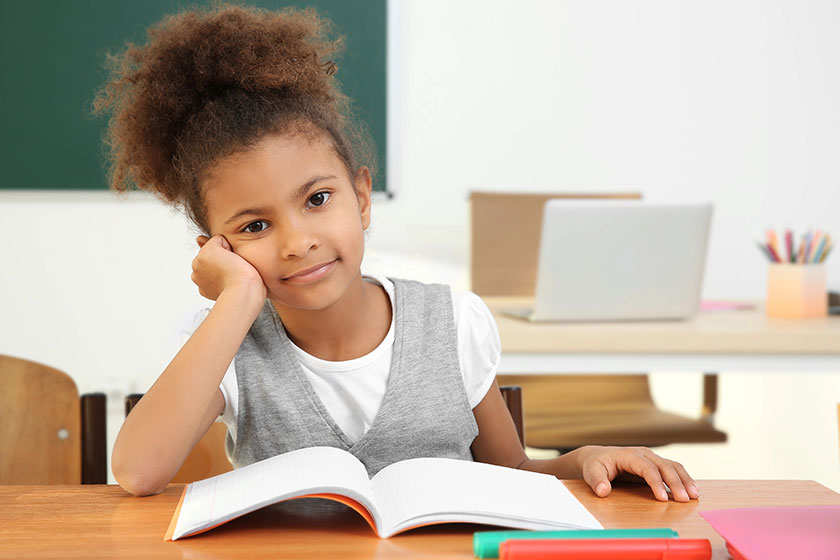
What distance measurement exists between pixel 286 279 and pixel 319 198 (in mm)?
98

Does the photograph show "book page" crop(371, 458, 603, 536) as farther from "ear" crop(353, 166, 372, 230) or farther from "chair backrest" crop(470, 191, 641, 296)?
"chair backrest" crop(470, 191, 641, 296)

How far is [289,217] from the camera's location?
36.2 inches

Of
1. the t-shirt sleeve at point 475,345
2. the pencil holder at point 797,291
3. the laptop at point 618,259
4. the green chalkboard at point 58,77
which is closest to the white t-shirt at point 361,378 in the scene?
the t-shirt sleeve at point 475,345

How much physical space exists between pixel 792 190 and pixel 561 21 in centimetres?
111

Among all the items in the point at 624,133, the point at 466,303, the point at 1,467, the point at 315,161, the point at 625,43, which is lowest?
the point at 1,467

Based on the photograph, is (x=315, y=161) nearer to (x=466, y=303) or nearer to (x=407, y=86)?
(x=466, y=303)

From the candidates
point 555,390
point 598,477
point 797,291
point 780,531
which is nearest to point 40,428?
point 598,477

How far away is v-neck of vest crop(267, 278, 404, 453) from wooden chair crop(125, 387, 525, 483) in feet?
0.51

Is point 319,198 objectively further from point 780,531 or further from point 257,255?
point 780,531

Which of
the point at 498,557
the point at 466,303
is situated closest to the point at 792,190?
the point at 466,303

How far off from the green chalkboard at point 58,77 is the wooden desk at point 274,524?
2.50 metres

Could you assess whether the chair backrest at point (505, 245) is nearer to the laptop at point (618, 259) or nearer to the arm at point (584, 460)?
the laptop at point (618, 259)

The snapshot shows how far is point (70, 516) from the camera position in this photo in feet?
2.27

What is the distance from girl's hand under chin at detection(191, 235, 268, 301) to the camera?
0.92m
